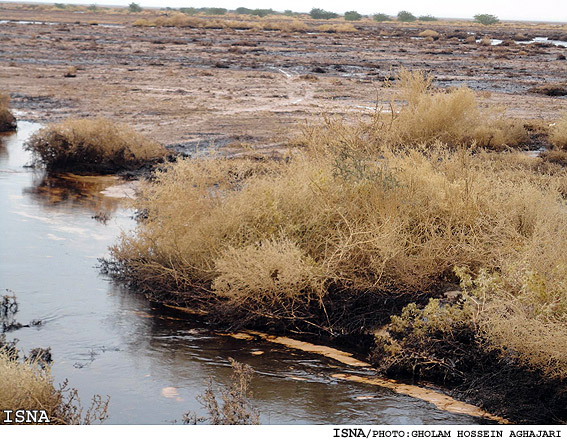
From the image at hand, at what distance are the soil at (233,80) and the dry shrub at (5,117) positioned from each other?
0.99m

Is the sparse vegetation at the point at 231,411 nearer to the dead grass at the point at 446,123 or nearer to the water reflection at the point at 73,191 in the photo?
the water reflection at the point at 73,191

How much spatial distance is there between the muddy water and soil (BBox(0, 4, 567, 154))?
229 cm

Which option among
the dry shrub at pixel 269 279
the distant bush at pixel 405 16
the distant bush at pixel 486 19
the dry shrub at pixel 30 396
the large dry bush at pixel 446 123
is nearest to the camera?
the dry shrub at pixel 30 396

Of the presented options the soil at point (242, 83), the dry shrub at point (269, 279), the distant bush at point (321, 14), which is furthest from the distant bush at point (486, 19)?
the dry shrub at point (269, 279)

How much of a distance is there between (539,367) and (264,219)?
118 inches

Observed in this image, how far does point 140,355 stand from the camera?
21.5ft

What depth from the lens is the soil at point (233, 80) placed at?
17.4 metres

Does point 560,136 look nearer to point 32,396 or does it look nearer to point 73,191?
point 73,191

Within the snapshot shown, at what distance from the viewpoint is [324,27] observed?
66812 mm

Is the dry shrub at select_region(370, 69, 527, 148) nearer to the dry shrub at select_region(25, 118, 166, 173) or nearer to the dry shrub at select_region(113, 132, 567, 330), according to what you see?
the dry shrub at select_region(25, 118, 166, 173)

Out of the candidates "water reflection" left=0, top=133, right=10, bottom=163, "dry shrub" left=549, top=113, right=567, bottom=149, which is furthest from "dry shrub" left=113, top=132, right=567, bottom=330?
"water reflection" left=0, top=133, right=10, bottom=163

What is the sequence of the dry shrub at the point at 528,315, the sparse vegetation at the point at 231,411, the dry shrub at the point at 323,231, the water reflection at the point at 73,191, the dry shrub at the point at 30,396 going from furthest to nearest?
the water reflection at the point at 73,191, the dry shrub at the point at 323,231, the dry shrub at the point at 528,315, the sparse vegetation at the point at 231,411, the dry shrub at the point at 30,396

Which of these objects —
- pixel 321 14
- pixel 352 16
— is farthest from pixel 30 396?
pixel 321 14

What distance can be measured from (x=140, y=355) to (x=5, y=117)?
1207 centimetres
